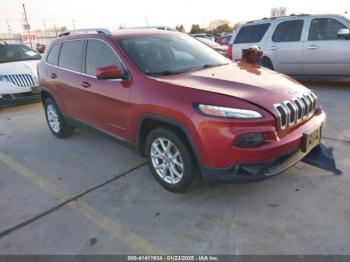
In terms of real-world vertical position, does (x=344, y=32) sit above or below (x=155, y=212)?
above

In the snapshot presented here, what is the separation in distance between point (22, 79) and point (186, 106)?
243 inches

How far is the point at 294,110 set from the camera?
2.97m

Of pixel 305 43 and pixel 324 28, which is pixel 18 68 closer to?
pixel 305 43

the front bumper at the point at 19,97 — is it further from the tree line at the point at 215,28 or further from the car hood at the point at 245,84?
the tree line at the point at 215,28

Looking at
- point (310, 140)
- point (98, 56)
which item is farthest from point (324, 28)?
point (98, 56)

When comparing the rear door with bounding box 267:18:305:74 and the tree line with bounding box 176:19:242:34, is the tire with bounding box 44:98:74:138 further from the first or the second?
the tree line with bounding box 176:19:242:34

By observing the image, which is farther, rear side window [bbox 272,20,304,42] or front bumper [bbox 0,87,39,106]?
rear side window [bbox 272,20,304,42]

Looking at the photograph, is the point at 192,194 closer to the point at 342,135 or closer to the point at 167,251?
the point at 167,251

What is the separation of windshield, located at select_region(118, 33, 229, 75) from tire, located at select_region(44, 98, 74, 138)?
82.5 inches

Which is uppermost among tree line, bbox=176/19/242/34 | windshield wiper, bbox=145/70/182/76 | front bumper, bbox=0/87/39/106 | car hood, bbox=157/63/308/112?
windshield wiper, bbox=145/70/182/76

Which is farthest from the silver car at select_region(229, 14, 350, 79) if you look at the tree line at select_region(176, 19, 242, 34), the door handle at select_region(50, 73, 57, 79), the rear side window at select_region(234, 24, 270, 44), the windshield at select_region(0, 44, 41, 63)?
the tree line at select_region(176, 19, 242, 34)

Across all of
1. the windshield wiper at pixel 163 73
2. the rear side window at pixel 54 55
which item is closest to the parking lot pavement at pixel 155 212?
the windshield wiper at pixel 163 73

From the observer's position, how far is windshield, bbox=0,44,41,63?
8516 millimetres

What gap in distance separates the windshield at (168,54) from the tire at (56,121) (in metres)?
2.09
